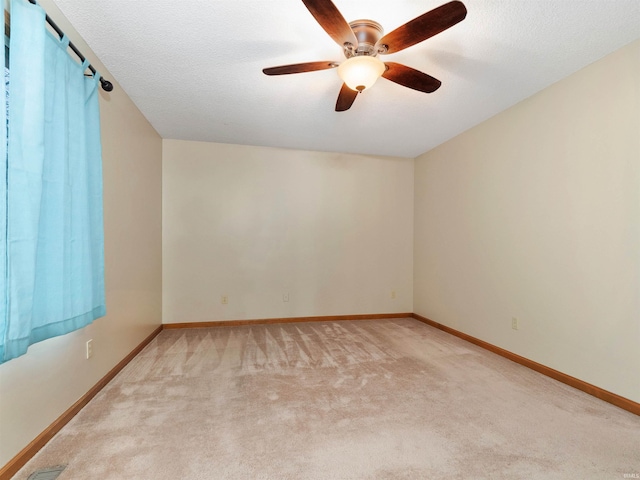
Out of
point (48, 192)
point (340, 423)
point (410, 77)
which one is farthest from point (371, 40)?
point (340, 423)

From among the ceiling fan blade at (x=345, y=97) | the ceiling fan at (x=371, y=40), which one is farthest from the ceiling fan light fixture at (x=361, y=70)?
the ceiling fan blade at (x=345, y=97)

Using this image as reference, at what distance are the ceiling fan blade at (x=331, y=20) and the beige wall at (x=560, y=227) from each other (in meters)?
1.87

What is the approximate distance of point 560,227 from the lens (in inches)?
95.3

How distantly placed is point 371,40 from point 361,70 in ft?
0.63

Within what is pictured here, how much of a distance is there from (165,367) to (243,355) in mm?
667

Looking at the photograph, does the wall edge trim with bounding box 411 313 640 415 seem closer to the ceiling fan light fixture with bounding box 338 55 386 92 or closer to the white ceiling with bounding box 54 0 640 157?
the white ceiling with bounding box 54 0 640 157

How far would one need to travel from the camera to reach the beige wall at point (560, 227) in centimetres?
201

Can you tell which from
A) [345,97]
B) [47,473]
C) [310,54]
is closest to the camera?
[47,473]

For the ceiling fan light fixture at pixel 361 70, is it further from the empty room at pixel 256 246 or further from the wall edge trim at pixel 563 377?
the wall edge trim at pixel 563 377

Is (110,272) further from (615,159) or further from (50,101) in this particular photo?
(615,159)

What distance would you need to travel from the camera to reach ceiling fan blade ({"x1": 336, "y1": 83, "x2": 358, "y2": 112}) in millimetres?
2125

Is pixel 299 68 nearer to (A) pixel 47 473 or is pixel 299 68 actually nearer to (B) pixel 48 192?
(B) pixel 48 192

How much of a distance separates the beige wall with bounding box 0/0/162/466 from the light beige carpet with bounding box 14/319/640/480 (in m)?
0.18

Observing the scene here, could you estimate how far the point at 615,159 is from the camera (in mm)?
2064
